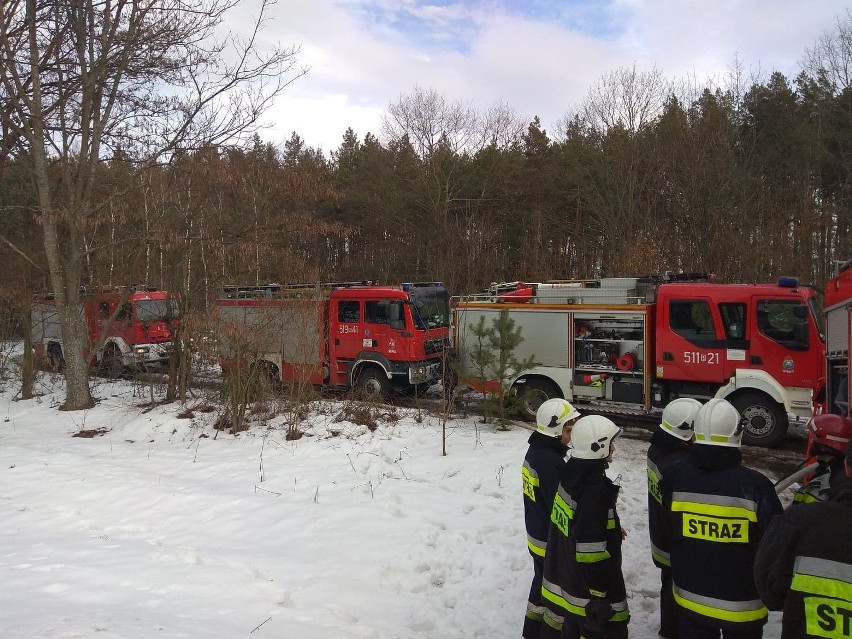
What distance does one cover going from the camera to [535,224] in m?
28.9

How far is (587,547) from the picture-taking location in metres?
3.07

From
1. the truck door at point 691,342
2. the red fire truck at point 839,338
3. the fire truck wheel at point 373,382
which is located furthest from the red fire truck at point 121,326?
the red fire truck at point 839,338

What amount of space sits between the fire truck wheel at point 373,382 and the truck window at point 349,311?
114cm

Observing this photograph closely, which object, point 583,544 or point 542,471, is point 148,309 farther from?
point 583,544

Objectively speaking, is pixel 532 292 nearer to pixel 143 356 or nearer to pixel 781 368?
pixel 781 368

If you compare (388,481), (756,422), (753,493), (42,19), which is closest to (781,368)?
(756,422)

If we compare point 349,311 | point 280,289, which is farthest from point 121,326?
point 349,311

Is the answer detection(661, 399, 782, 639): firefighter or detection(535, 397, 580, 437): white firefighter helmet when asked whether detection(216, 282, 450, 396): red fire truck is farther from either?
detection(661, 399, 782, 639): firefighter

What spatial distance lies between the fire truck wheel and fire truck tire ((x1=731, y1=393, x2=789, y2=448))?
652cm

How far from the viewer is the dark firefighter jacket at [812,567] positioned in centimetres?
210

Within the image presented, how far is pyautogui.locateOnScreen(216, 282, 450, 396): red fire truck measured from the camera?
448 inches

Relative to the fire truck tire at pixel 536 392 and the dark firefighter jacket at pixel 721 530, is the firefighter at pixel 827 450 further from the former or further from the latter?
the fire truck tire at pixel 536 392

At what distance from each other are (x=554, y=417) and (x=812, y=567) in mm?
1677

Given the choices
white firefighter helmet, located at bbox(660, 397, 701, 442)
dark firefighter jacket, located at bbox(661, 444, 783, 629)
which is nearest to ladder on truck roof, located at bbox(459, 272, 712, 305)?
white firefighter helmet, located at bbox(660, 397, 701, 442)
